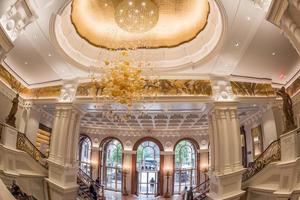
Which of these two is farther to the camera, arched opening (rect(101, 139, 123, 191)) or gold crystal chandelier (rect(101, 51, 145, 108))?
arched opening (rect(101, 139, 123, 191))

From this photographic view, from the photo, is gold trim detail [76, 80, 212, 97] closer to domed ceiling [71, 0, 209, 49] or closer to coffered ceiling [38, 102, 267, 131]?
coffered ceiling [38, 102, 267, 131]

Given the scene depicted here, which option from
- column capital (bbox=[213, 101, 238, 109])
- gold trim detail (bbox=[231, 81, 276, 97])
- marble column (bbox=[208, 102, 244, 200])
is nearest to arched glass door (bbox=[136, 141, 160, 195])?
marble column (bbox=[208, 102, 244, 200])

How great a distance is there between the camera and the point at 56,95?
1198cm

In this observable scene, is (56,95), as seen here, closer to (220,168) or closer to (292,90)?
(220,168)

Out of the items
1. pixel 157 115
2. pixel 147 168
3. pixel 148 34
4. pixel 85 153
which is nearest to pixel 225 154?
pixel 148 34

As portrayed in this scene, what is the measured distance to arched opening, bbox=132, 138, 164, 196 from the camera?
69.1ft

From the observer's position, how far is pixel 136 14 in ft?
22.3

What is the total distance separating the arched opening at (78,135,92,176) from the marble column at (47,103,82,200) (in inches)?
402

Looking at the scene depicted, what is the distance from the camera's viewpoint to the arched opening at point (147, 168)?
2106 cm

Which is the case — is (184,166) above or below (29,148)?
below

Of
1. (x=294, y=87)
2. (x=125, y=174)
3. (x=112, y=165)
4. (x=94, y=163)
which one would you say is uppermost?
(x=294, y=87)

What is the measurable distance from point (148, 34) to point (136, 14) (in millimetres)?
3093

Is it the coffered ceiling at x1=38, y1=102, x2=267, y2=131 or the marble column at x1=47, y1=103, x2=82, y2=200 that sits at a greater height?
the coffered ceiling at x1=38, y1=102, x2=267, y2=131

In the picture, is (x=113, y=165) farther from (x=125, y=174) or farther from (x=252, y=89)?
(x=252, y=89)
